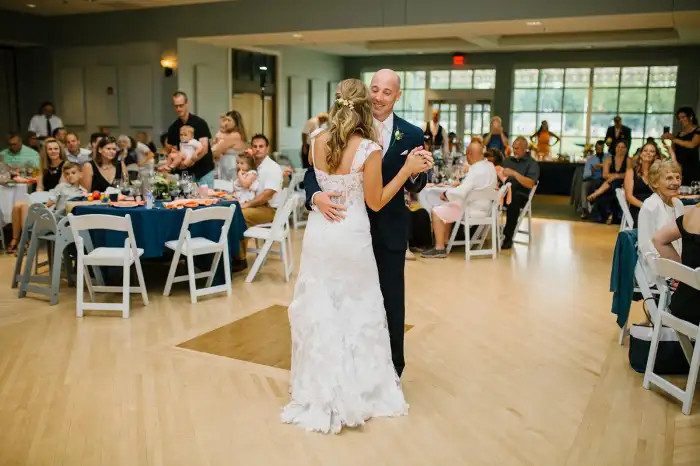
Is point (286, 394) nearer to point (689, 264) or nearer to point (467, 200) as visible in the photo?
point (689, 264)

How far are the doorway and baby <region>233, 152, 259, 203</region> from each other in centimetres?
1141

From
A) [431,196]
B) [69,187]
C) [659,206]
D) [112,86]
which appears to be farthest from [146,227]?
[112,86]

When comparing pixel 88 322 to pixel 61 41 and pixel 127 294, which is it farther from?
pixel 61 41

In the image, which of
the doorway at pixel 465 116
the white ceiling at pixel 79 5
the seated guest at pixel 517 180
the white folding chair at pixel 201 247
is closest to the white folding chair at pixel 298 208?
the seated guest at pixel 517 180

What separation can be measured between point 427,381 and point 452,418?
53 centimetres

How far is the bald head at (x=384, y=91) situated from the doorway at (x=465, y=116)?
14.5 meters

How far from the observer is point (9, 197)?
8062mm

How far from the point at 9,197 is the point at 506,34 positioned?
346 inches

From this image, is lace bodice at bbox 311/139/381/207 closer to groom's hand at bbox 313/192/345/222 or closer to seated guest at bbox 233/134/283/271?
groom's hand at bbox 313/192/345/222

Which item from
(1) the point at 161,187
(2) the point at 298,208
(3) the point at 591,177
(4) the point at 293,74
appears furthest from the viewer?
(4) the point at 293,74

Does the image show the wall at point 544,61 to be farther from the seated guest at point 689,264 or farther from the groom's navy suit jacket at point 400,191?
the groom's navy suit jacket at point 400,191

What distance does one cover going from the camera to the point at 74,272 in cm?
641

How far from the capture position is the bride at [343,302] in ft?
11.0

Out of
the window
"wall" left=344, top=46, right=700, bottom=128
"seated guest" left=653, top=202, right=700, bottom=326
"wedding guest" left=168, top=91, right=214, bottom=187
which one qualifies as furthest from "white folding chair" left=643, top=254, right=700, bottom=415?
"wall" left=344, top=46, right=700, bottom=128
